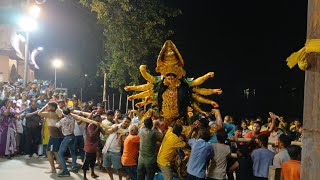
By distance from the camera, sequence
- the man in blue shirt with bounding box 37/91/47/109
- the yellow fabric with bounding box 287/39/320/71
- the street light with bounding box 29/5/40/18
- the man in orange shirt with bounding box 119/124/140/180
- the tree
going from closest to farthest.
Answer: the yellow fabric with bounding box 287/39/320/71 < the man in orange shirt with bounding box 119/124/140/180 < the man in blue shirt with bounding box 37/91/47/109 < the street light with bounding box 29/5/40/18 < the tree

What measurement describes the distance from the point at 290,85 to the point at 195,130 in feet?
66.5

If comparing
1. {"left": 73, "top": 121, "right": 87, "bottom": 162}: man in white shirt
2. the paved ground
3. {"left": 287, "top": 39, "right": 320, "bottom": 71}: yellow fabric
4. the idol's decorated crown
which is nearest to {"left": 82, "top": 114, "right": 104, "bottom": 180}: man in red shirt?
the paved ground

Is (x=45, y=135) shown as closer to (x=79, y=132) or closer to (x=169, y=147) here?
(x=79, y=132)

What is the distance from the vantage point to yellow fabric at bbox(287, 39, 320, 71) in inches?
102

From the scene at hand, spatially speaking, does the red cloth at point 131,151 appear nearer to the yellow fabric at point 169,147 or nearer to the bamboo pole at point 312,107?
the yellow fabric at point 169,147

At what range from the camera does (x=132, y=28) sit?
18.9 meters

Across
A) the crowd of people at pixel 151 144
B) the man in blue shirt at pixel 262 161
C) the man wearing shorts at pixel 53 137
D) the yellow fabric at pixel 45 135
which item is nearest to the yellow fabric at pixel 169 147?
the crowd of people at pixel 151 144

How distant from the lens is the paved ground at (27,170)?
10641 millimetres

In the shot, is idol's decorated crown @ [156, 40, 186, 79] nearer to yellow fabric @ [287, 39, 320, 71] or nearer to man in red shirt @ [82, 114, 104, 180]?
man in red shirt @ [82, 114, 104, 180]

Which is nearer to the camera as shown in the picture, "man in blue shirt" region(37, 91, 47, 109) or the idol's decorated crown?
the idol's decorated crown

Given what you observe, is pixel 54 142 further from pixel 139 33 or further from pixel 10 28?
pixel 10 28

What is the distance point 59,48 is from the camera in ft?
101

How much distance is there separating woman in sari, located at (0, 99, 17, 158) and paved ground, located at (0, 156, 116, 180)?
0.36 meters

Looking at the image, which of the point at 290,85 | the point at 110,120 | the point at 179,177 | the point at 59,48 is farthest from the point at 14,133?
the point at 290,85
